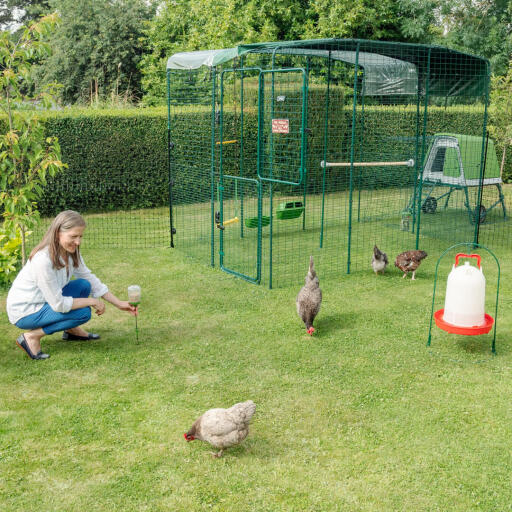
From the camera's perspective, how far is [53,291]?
16.1 feet

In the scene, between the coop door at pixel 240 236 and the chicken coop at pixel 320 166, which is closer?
the coop door at pixel 240 236

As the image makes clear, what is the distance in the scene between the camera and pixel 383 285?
7359mm

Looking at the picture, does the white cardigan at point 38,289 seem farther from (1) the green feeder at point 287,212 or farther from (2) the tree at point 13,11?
(2) the tree at point 13,11

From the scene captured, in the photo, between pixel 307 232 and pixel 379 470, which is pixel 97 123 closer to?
pixel 307 232

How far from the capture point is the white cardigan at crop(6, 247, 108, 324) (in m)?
4.85

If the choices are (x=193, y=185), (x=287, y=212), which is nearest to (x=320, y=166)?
(x=287, y=212)

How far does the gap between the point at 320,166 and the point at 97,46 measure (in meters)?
16.7

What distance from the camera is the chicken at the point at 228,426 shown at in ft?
12.0

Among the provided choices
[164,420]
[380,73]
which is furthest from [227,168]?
[164,420]

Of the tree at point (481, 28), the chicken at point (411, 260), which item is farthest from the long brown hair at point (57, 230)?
the tree at point (481, 28)

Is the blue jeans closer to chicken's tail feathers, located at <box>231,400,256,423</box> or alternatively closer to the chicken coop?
chicken's tail feathers, located at <box>231,400,256,423</box>

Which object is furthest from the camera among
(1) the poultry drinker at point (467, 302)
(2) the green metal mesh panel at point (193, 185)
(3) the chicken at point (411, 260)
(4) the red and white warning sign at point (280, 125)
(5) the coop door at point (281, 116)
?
(2) the green metal mesh panel at point (193, 185)


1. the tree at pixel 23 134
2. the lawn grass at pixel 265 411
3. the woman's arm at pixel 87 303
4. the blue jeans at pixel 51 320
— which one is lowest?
the lawn grass at pixel 265 411

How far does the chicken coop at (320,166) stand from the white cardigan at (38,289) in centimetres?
264
